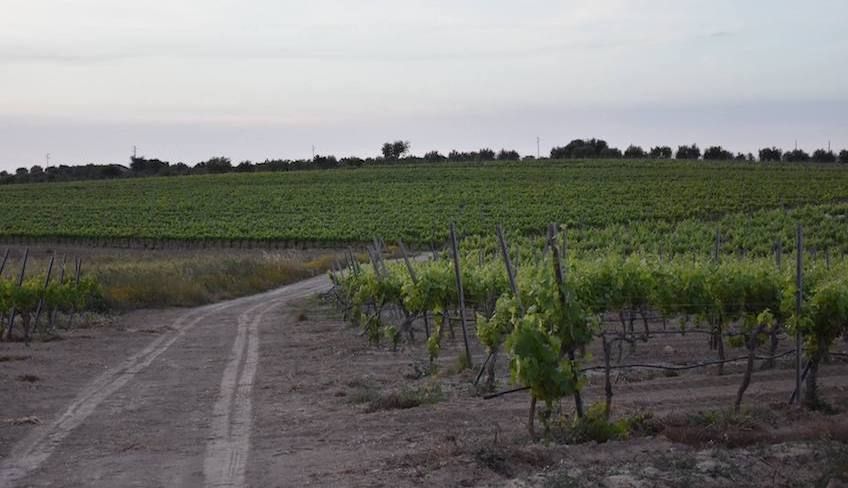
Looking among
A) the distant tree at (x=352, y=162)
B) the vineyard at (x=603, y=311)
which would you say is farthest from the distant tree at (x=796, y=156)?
the vineyard at (x=603, y=311)

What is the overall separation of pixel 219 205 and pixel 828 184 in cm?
3968

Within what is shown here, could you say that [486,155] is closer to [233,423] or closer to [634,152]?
[634,152]

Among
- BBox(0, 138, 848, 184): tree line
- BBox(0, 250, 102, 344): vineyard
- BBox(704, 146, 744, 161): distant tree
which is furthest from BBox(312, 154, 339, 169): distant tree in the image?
BBox(0, 250, 102, 344): vineyard

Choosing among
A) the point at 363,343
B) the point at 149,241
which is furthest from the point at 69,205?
the point at 363,343

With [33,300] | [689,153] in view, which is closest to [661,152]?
[689,153]

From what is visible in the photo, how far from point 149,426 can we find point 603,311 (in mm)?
6875

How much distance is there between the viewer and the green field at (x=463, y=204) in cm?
4803

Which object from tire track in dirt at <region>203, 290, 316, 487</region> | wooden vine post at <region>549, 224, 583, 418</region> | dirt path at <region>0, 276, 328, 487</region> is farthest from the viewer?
wooden vine post at <region>549, 224, 583, 418</region>

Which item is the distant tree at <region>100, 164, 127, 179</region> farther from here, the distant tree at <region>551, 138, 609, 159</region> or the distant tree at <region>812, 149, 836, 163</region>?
the distant tree at <region>812, 149, 836, 163</region>

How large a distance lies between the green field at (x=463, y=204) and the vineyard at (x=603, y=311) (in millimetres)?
19024

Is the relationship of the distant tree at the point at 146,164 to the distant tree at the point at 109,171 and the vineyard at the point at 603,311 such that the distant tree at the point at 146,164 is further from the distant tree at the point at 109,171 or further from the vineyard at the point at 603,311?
the vineyard at the point at 603,311

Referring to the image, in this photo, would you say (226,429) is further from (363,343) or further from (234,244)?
(234,244)

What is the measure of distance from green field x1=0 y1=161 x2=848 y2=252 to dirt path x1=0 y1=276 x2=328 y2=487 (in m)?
21.9

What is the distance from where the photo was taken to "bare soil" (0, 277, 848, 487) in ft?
28.0
